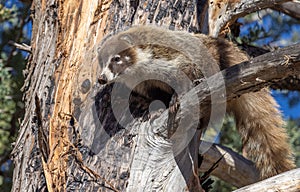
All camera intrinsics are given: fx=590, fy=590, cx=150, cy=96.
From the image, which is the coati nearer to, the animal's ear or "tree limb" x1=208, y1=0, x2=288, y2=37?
the animal's ear

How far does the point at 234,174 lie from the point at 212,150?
0.93ft

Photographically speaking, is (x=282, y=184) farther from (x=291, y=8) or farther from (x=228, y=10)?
(x=291, y=8)

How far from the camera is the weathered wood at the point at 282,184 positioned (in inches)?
98.4

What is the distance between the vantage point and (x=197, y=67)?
3588 mm

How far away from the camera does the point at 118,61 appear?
3.71m

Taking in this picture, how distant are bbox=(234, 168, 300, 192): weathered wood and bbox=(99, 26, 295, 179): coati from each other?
40.6 inches

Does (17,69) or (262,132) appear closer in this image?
(262,132)

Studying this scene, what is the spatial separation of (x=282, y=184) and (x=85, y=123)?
3.41 feet

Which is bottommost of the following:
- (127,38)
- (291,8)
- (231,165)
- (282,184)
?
(231,165)

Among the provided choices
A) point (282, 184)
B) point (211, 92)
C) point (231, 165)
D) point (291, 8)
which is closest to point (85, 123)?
point (211, 92)

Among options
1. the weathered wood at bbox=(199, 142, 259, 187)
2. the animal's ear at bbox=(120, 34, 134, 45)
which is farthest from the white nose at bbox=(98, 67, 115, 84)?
the weathered wood at bbox=(199, 142, 259, 187)

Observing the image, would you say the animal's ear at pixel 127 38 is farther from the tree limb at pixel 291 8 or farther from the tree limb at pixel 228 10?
the tree limb at pixel 291 8

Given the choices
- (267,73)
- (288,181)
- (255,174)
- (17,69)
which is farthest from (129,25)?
(17,69)

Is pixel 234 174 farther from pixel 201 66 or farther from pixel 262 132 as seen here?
pixel 201 66
